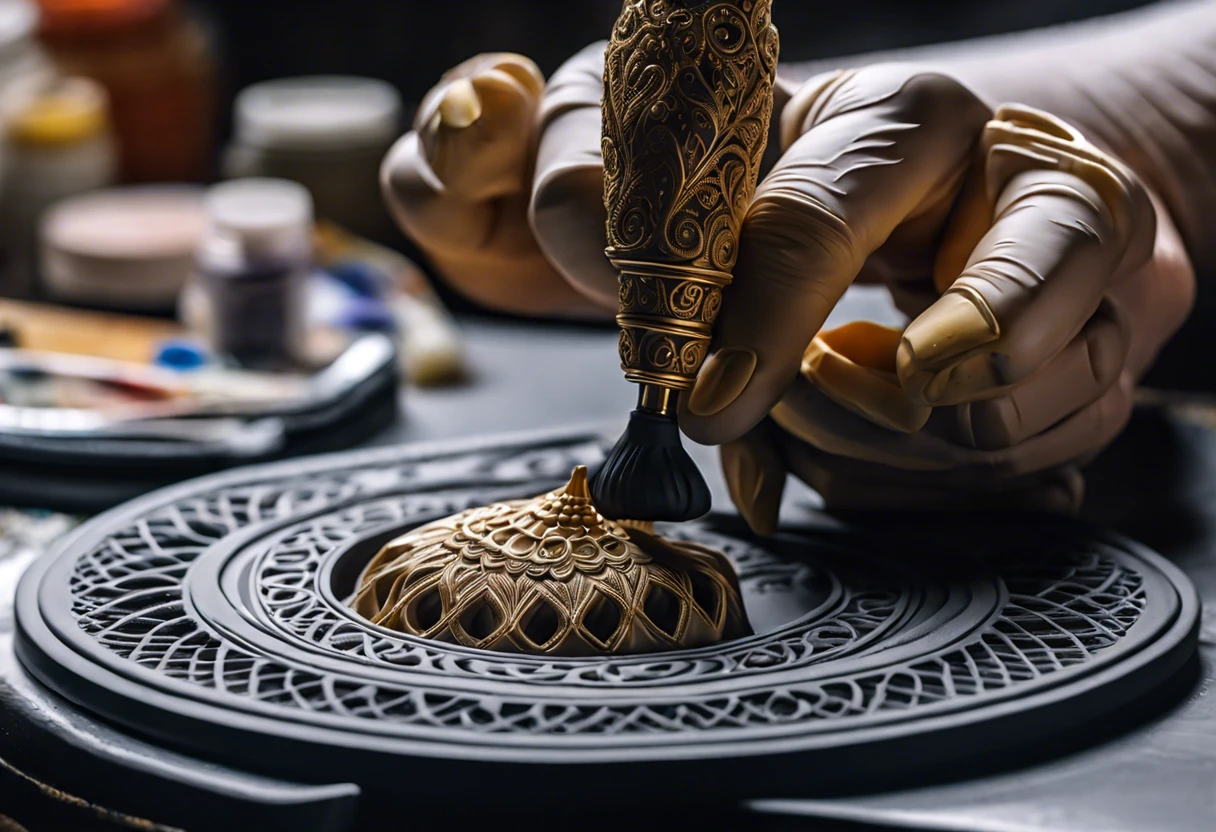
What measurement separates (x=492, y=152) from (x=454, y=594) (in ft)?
1.01

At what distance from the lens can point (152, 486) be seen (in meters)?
1.37

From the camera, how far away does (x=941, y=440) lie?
989mm

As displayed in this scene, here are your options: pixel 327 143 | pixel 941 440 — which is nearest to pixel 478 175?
pixel 941 440

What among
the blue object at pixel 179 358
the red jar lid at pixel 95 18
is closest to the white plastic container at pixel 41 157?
the red jar lid at pixel 95 18

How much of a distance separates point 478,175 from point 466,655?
1.11 feet

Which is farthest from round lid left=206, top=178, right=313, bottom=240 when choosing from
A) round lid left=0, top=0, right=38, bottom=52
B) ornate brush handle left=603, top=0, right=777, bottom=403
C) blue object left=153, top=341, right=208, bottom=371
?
ornate brush handle left=603, top=0, right=777, bottom=403

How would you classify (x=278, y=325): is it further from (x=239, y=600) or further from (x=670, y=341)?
(x=670, y=341)

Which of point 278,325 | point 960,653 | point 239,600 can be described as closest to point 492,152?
point 239,600

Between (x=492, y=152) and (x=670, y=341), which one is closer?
(x=670, y=341)

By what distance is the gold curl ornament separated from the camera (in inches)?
33.4

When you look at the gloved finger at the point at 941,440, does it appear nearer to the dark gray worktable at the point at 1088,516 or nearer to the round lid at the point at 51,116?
the dark gray worktable at the point at 1088,516

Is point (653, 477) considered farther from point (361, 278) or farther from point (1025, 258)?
point (361, 278)

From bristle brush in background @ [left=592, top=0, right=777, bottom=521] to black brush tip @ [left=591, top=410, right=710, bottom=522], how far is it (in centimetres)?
4

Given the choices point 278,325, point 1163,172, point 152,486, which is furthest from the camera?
point 278,325
